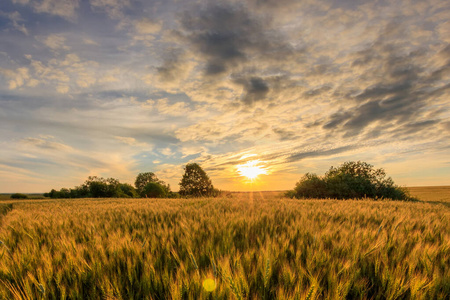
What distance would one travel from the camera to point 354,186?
21781 millimetres

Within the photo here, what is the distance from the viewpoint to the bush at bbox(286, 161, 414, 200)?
21484 mm

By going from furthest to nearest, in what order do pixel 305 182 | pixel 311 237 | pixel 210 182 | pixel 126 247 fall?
pixel 210 182, pixel 305 182, pixel 311 237, pixel 126 247

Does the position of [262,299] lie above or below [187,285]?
below

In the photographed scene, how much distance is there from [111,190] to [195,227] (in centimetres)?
5122

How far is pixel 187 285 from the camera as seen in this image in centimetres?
114

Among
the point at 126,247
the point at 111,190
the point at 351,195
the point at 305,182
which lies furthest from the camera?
the point at 111,190

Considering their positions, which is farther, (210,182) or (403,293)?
(210,182)

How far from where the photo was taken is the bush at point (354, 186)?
21484mm

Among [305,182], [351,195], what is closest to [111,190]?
[305,182]

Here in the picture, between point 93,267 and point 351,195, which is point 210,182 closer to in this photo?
point 351,195

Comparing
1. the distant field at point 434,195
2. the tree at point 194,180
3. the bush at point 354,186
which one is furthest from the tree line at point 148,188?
the distant field at point 434,195

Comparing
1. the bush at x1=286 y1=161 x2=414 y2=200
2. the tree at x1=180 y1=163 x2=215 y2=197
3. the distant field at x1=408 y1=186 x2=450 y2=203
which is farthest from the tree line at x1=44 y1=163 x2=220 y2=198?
the distant field at x1=408 y1=186 x2=450 y2=203

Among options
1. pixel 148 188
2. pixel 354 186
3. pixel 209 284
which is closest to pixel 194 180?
pixel 148 188

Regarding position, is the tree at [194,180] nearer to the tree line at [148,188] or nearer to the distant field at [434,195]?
the tree line at [148,188]
